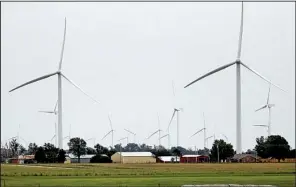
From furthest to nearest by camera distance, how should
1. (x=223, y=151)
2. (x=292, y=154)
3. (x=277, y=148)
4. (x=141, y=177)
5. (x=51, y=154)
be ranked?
1. (x=223, y=151)
2. (x=292, y=154)
3. (x=277, y=148)
4. (x=51, y=154)
5. (x=141, y=177)

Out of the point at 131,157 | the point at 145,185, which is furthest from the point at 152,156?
the point at 145,185

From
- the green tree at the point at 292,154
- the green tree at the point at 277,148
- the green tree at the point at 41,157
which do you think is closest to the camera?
the green tree at the point at 41,157

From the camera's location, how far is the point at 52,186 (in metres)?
51.3

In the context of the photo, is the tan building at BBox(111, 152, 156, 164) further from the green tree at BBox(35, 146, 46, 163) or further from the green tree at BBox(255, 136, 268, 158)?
the green tree at BBox(35, 146, 46, 163)

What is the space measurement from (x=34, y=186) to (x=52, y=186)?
5.00 ft

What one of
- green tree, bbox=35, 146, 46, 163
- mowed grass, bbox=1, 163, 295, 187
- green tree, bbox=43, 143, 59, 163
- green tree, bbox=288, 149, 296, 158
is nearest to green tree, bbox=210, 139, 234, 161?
green tree, bbox=288, 149, 296, 158

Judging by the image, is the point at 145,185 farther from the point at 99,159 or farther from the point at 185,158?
the point at 185,158

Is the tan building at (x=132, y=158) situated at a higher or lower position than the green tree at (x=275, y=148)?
lower

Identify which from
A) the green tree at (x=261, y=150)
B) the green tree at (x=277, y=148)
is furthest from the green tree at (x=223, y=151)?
the green tree at (x=277, y=148)

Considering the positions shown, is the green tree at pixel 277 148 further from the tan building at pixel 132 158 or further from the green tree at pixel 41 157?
the green tree at pixel 41 157

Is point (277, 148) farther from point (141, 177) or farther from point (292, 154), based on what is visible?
point (141, 177)

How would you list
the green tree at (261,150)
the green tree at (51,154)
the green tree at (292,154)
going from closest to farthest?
the green tree at (51,154), the green tree at (292,154), the green tree at (261,150)

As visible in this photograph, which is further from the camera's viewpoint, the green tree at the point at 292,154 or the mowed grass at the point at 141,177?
the green tree at the point at 292,154

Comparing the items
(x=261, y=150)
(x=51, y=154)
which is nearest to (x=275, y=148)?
(x=261, y=150)
